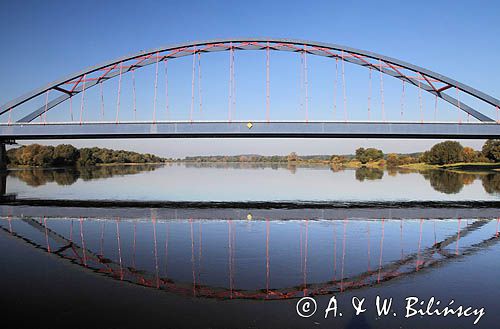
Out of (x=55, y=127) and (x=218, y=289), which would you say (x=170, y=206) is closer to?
(x=218, y=289)

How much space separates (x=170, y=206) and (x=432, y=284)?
1557cm

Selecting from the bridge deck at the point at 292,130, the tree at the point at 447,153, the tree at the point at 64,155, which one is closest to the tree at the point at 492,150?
the tree at the point at 447,153

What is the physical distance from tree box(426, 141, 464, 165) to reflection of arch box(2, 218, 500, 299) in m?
87.8

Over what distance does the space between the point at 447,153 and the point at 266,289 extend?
95.5 m

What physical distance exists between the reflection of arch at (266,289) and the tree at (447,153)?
87822 millimetres

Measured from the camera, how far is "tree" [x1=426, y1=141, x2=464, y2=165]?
303ft

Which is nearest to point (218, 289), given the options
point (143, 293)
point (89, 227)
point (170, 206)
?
point (143, 293)

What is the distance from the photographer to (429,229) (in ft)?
49.0

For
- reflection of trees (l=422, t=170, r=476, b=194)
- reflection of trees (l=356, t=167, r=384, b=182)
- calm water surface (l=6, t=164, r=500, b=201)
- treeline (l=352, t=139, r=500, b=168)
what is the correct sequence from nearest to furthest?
calm water surface (l=6, t=164, r=500, b=201)
reflection of trees (l=422, t=170, r=476, b=194)
reflection of trees (l=356, t=167, r=384, b=182)
treeline (l=352, t=139, r=500, b=168)

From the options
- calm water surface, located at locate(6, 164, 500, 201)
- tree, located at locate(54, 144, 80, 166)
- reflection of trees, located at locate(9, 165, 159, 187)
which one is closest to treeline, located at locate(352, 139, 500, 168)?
calm water surface, located at locate(6, 164, 500, 201)

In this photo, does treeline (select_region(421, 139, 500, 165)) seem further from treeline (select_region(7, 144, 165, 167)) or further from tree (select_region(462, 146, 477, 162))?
treeline (select_region(7, 144, 165, 167))

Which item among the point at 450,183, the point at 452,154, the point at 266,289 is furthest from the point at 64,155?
the point at 266,289

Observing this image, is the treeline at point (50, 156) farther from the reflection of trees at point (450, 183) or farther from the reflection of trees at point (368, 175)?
the reflection of trees at point (450, 183)

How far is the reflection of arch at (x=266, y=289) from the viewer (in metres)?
7.41
